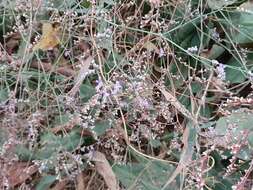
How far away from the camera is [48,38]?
1.28 meters

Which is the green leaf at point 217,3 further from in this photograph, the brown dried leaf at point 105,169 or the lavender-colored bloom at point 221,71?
the brown dried leaf at point 105,169

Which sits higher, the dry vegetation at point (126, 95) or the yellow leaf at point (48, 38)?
the yellow leaf at point (48, 38)

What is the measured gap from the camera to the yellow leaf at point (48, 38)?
1.28 m

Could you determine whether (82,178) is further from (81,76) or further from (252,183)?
(252,183)

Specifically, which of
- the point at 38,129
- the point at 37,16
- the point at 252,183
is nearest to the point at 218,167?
the point at 252,183

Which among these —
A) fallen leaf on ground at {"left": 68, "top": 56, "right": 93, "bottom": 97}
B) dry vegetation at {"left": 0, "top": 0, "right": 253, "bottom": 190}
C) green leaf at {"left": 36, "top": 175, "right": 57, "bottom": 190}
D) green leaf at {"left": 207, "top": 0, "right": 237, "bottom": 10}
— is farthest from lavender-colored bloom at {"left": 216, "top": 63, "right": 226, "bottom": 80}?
green leaf at {"left": 36, "top": 175, "right": 57, "bottom": 190}

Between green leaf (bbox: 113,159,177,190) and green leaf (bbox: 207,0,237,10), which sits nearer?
green leaf (bbox: 113,159,177,190)

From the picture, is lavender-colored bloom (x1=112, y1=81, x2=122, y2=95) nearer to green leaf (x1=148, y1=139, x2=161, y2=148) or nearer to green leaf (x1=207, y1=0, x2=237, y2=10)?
green leaf (x1=148, y1=139, x2=161, y2=148)

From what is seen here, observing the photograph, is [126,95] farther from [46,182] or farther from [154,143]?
[46,182]

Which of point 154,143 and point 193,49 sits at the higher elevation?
point 193,49

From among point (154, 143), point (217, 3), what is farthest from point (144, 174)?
point (217, 3)

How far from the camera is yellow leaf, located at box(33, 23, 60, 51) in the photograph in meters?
1.28

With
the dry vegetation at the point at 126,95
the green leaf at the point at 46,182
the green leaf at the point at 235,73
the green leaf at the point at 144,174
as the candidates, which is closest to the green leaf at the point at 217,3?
the dry vegetation at the point at 126,95

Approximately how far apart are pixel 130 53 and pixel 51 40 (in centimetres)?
15
